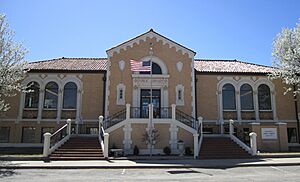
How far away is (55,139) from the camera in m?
20.6

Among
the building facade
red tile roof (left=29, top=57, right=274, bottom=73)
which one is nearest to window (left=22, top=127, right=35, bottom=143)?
the building facade

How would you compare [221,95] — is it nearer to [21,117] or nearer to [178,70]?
[178,70]

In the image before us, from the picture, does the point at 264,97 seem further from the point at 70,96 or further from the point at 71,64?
the point at 71,64

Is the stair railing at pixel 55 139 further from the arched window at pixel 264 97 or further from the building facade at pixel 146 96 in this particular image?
the arched window at pixel 264 97

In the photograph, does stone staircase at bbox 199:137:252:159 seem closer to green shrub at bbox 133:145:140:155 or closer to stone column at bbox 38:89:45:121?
green shrub at bbox 133:145:140:155

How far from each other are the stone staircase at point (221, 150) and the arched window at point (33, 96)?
14.8 m

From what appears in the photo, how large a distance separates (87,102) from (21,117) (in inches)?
225

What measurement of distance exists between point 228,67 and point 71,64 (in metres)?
15.1

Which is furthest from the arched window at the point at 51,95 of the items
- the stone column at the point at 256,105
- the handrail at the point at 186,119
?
the stone column at the point at 256,105

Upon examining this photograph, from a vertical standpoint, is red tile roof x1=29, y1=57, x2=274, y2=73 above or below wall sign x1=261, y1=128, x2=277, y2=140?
above

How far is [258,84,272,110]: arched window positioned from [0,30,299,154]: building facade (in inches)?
3.0

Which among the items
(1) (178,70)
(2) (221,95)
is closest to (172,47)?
(1) (178,70)

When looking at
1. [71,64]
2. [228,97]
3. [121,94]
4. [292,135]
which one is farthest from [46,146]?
[292,135]

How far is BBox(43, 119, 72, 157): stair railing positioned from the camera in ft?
58.8
